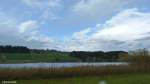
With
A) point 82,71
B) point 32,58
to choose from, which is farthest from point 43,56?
point 82,71

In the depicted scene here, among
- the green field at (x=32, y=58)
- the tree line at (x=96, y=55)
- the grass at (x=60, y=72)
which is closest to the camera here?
the grass at (x=60, y=72)

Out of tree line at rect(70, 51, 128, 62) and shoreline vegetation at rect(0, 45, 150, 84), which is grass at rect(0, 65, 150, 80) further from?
tree line at rect(70, 51, 128, 62)

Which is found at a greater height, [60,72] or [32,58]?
[32,58]

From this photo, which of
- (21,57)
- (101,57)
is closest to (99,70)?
(21,57)

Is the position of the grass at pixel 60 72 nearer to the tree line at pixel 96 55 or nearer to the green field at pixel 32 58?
the green field at pixel 32 58

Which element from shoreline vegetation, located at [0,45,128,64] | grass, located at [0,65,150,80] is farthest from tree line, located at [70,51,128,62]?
grass, located at [0,65,150,80]

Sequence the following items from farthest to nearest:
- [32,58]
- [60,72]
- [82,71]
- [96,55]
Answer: [96,55]
[32,58]
[82,71]
[60,72]

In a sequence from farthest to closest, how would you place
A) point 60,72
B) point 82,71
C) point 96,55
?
point 96,55, point 82,71, point 60,72

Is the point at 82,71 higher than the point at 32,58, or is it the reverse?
the point at 32,58

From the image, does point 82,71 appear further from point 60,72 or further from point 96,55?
point 96,55

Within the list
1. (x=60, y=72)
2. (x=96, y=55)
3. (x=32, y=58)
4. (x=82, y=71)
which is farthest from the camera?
(x=96, y=55)

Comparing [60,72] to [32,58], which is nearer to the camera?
[60,72]

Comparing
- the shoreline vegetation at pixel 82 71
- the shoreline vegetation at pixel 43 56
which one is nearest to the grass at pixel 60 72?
the shoreline vegetation at pixel 82 71

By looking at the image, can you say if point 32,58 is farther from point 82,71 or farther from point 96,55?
point 82,71
